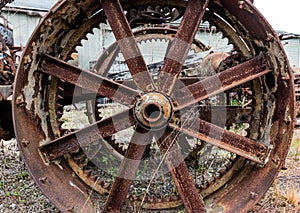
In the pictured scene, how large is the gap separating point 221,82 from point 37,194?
1.85 metres

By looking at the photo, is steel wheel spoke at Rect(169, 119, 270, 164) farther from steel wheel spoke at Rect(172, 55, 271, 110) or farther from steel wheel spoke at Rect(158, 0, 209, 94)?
steel wheel spoke at Rect(158, 0, 209, 94)

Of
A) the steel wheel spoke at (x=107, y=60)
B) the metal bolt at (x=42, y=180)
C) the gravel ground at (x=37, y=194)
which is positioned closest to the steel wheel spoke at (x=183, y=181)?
the gravel ground at (x=37, y=194)

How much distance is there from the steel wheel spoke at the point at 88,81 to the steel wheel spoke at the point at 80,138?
148 millimetres

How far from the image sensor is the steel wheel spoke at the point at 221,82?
6.39 ft

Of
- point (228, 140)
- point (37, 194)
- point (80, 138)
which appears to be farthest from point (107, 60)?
point (228, 140)

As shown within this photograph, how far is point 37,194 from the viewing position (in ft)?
8.94

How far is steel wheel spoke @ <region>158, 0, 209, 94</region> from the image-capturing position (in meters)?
1.89

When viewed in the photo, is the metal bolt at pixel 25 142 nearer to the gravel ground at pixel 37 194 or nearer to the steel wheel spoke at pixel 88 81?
the steel wheel spoke at pixel 88 81

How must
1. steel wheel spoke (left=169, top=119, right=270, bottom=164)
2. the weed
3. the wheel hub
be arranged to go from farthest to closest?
the weed → steel wheel spoke (left=169, top=119, right=270, bottom=164) → the wheel hub

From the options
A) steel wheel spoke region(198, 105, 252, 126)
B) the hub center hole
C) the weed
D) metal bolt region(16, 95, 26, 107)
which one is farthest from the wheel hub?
the weed

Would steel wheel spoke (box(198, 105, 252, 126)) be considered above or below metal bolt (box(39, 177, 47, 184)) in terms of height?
above

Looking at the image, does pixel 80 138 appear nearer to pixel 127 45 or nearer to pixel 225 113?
pixel 127 45

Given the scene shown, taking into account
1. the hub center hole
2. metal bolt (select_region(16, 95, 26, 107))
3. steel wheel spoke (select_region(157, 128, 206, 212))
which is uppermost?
metal bolt (select_region(16, 95, 26, 107))

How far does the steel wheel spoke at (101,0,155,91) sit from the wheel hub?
94 mm
